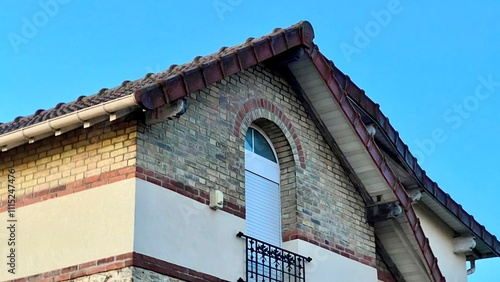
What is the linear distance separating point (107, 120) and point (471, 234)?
32.5ft

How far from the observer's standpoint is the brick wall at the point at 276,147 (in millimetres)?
11633

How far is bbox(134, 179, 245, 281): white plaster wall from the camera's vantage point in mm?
10859

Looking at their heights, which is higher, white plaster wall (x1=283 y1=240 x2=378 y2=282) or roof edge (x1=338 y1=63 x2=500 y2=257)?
roof edge (x1=338 y1=63 x2=500 y2=257)

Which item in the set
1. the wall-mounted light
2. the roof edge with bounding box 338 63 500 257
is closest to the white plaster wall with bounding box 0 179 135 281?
the wall-mounted light

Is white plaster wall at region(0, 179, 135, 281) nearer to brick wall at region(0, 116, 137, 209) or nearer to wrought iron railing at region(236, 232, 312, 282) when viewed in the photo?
brick wall at region(0, 116, 137, 209)

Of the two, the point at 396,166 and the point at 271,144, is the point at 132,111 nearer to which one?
the point at 271,144

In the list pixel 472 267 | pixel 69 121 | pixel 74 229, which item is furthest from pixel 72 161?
pixel 472 267

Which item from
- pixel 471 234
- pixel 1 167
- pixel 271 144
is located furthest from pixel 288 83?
pixel 471 234

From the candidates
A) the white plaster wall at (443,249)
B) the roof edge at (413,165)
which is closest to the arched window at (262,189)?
the roof edge at (413,165)

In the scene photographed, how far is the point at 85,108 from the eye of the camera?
1082 cm

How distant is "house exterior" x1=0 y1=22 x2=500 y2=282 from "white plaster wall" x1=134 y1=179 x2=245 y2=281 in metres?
0.02

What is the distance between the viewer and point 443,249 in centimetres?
1823

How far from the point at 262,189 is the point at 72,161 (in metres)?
3.12

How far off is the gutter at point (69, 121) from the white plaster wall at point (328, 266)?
12.3 ft
